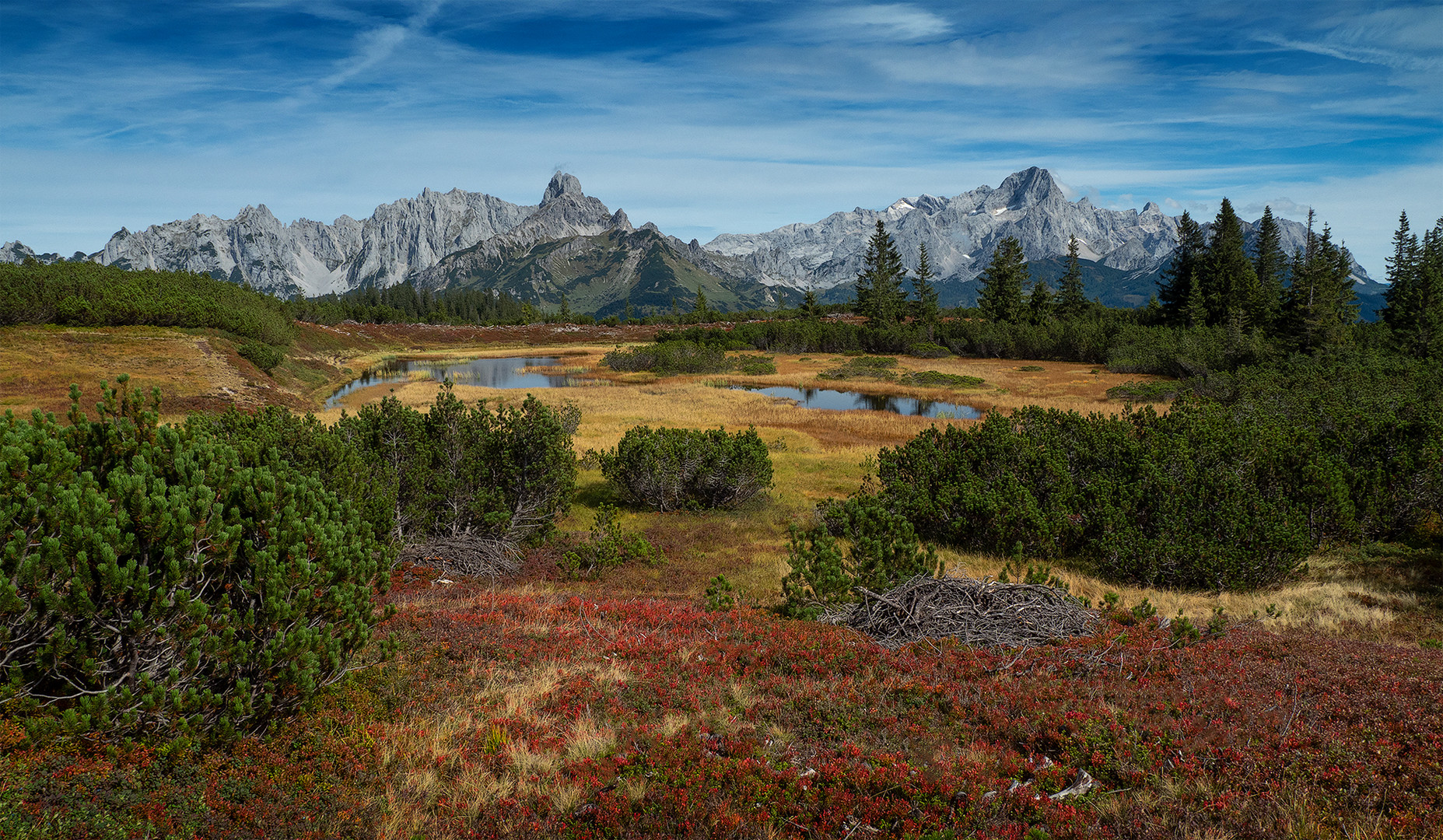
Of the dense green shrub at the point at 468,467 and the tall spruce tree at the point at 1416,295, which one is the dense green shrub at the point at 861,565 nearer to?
the dense green shrub at the point at 468,467

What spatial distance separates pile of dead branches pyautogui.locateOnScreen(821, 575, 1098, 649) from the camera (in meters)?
9.36

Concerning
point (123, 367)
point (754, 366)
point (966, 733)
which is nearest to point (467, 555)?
point (966, 733)

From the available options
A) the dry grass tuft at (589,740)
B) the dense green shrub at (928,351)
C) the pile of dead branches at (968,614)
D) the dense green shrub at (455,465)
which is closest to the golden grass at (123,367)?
the dense green shrub at (455,465)

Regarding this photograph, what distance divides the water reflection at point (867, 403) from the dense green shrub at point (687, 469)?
78.0 feet

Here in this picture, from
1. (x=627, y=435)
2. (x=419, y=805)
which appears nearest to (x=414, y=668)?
(x=419, y=805)

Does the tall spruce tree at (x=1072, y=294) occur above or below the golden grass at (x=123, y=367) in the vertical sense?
above

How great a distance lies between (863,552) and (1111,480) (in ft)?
25.0

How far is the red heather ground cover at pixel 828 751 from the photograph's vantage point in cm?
478

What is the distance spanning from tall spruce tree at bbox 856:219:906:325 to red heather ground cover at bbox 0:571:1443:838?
287 ft

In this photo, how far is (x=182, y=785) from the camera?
4.80m

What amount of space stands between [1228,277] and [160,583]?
8702 cm

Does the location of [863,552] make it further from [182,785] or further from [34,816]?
[34,816]

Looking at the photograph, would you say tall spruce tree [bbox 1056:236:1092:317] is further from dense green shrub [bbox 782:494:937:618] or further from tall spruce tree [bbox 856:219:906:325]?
dense green shrub [bbox 782:494:937:618]

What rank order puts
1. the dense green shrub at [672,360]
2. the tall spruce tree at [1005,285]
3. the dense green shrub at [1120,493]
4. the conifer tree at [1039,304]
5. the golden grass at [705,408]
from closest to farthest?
1. the golden grass at [705,408]
2. the dense green shrub at [1120,493]
3. the dense green shrub at [672,360]
4. the conifer tree at [1039,304]
5. the tall spruce tree at [1005,285]
